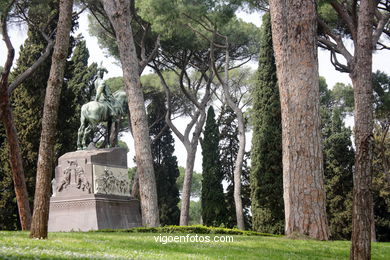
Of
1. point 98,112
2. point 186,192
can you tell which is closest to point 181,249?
point 98,112

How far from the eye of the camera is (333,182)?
2688 centimetres

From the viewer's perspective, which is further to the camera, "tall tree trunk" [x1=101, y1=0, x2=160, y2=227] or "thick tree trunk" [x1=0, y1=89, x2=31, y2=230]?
A: "thick tree trunk" [x1=0, y1=89, x2=31, y2=230]

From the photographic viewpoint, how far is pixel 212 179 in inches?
1154

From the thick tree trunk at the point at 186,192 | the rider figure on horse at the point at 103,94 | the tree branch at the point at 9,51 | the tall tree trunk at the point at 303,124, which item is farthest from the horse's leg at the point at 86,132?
the thick tree trunk at the point at 186,192

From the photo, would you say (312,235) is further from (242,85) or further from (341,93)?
(341,93)

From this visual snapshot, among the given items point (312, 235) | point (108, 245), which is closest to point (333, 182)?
point (312, 235)

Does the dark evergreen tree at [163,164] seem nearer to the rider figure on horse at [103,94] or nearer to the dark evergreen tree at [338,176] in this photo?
the dark evergreen tree at [338,176]

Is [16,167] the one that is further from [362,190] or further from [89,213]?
[362,190]

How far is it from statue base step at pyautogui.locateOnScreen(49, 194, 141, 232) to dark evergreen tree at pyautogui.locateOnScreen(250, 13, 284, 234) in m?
7.95

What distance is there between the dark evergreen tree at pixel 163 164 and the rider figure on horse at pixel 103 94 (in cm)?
1596

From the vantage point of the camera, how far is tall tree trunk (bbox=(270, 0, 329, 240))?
9758mm

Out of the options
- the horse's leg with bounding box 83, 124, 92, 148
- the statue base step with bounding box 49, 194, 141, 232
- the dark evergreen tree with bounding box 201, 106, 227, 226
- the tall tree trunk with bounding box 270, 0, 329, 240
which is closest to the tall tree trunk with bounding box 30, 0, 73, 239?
the tall tree trunk with bounding box 270, 0, 329, 240

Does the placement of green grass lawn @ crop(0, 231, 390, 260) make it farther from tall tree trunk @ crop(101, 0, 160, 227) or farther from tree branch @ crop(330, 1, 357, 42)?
tree branch @ crop(330, 1, 357, 42)

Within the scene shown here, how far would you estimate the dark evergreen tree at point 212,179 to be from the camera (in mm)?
28578
